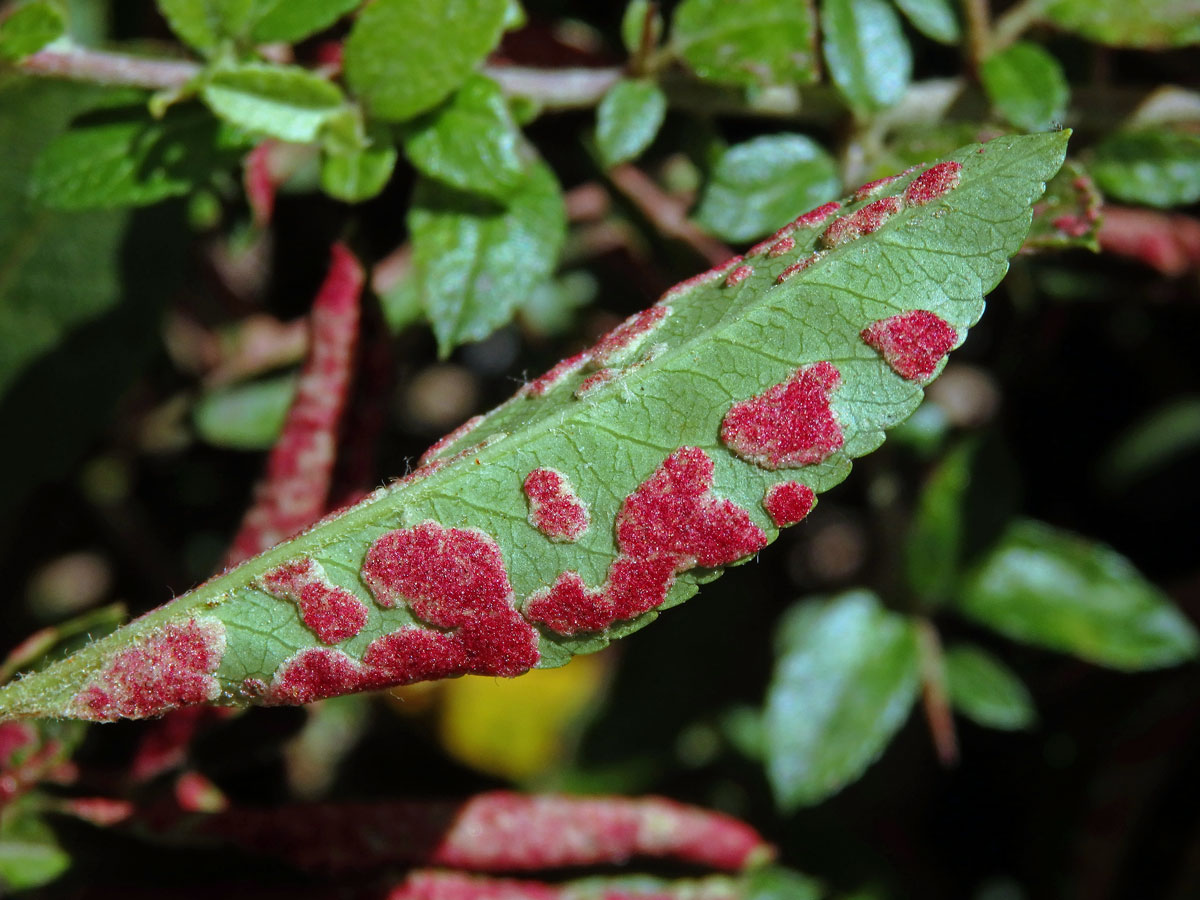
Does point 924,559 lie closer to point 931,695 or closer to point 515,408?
point 931,695

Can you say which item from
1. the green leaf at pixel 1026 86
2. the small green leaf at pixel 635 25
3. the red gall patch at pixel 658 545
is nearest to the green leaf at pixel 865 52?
the green leaf at pixel 1026 86

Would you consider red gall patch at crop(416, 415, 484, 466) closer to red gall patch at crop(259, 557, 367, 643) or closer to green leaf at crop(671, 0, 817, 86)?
red gall patch at crop(259, 557, 367, 643)

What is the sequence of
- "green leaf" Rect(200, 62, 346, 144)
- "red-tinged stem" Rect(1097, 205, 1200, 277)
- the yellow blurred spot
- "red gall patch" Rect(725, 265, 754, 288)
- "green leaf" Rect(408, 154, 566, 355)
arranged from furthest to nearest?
the yellow blurred spot, "red-tinged stem" Rect(1097, 205, 1200, 277), "green leaf" Rect(408, 154, 566, 355), "green leaf" Rect(200, 62, 346, 144), "red gall patch" Rect(725, 265, 754, 288)

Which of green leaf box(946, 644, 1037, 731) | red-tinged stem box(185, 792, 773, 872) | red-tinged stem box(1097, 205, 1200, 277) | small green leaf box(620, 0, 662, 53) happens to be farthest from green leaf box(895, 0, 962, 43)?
red-tinged stem box(185, 792, 773, 872)

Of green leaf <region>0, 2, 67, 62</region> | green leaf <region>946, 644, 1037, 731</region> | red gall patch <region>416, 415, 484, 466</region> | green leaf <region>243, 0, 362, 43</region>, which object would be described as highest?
green leaf <region>0, 2, 67, 62</region>

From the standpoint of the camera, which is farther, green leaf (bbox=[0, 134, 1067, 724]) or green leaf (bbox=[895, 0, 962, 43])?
green leaf (bbox=[895, 0, 962, 43])

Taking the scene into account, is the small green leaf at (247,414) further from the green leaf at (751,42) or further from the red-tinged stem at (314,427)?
the green leaf at (751,42)

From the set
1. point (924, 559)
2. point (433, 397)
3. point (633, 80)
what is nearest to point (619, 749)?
point (924, 559)

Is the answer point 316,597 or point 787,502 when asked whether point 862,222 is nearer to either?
point 787,502
